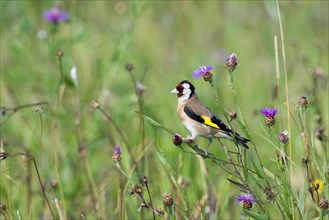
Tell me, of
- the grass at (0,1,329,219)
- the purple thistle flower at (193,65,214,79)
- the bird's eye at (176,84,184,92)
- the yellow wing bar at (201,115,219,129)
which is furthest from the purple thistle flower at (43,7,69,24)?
the purple thistle flower at (193,65,214,79)

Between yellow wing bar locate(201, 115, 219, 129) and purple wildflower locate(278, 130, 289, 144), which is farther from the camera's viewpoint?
yellow wing bar locate(201, 115, 219, 129)

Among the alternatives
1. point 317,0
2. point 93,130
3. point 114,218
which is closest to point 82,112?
point 93,130

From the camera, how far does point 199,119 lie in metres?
2.81

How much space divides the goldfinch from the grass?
0.37 ft

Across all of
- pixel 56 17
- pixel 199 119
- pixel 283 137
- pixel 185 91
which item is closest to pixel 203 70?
pixel 283 137

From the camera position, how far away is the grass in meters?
3.08

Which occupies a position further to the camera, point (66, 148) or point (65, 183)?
point (66, 148)

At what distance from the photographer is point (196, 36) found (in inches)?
256

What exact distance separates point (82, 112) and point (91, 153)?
1.32ft

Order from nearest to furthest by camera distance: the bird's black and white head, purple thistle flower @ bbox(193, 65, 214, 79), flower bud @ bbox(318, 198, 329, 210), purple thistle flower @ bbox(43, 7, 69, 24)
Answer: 1. flower bud @ bbox(318, 198, 329, 210)
2. purple thistle flower @ bbox(193, 65, 214, 79)
3. the bird's black and white head
4. purple thistle flower @ bbox(43, 7, 69, 24)

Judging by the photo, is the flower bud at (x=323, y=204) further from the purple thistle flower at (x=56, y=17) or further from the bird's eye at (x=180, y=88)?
the purple thistle flower at (x=56, y=17)

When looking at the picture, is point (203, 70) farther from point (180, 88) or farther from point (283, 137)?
point (180, 88)

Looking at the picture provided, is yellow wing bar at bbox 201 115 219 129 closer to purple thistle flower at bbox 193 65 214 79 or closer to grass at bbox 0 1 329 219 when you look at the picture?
grass at bbox 0 1 329 219

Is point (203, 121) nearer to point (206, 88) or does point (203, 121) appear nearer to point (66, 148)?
point (66, 148)
